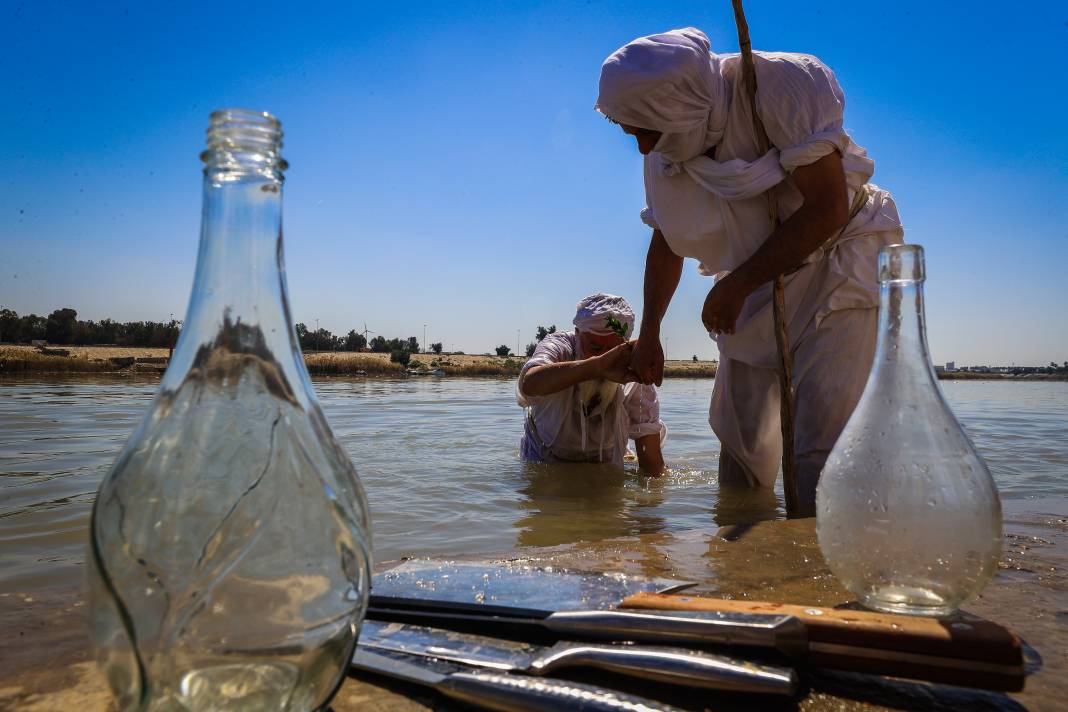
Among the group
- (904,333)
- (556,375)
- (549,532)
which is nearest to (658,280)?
(556,375)

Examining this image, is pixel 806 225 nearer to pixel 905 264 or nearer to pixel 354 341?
pixel 905 264

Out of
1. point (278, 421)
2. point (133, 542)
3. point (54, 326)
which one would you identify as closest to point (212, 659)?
Result: point (133, 542)

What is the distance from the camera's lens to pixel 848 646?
94 cm

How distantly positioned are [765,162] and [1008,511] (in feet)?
6.03

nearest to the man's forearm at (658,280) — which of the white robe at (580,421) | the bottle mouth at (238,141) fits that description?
the white robe at (580,421)

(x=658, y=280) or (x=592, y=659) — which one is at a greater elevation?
(x=658, y=280)

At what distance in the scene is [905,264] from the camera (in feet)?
3.77

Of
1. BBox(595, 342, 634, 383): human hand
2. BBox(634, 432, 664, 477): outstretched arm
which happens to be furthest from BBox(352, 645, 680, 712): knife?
BBox(634, 432, 664, 477): outstretched arm

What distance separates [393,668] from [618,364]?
3234 mm

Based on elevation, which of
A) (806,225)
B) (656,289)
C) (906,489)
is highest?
(806,225)

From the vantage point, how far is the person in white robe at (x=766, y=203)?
2635mm

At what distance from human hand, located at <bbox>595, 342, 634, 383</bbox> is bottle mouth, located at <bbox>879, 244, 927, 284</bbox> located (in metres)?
2.84

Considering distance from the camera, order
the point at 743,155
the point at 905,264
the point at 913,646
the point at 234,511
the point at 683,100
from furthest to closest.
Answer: the point at 743,155 → the point at 683,100 → the point at 905,264 → the point at 913,646 → the point at 234,511

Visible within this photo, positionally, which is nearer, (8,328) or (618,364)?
(618,364)
